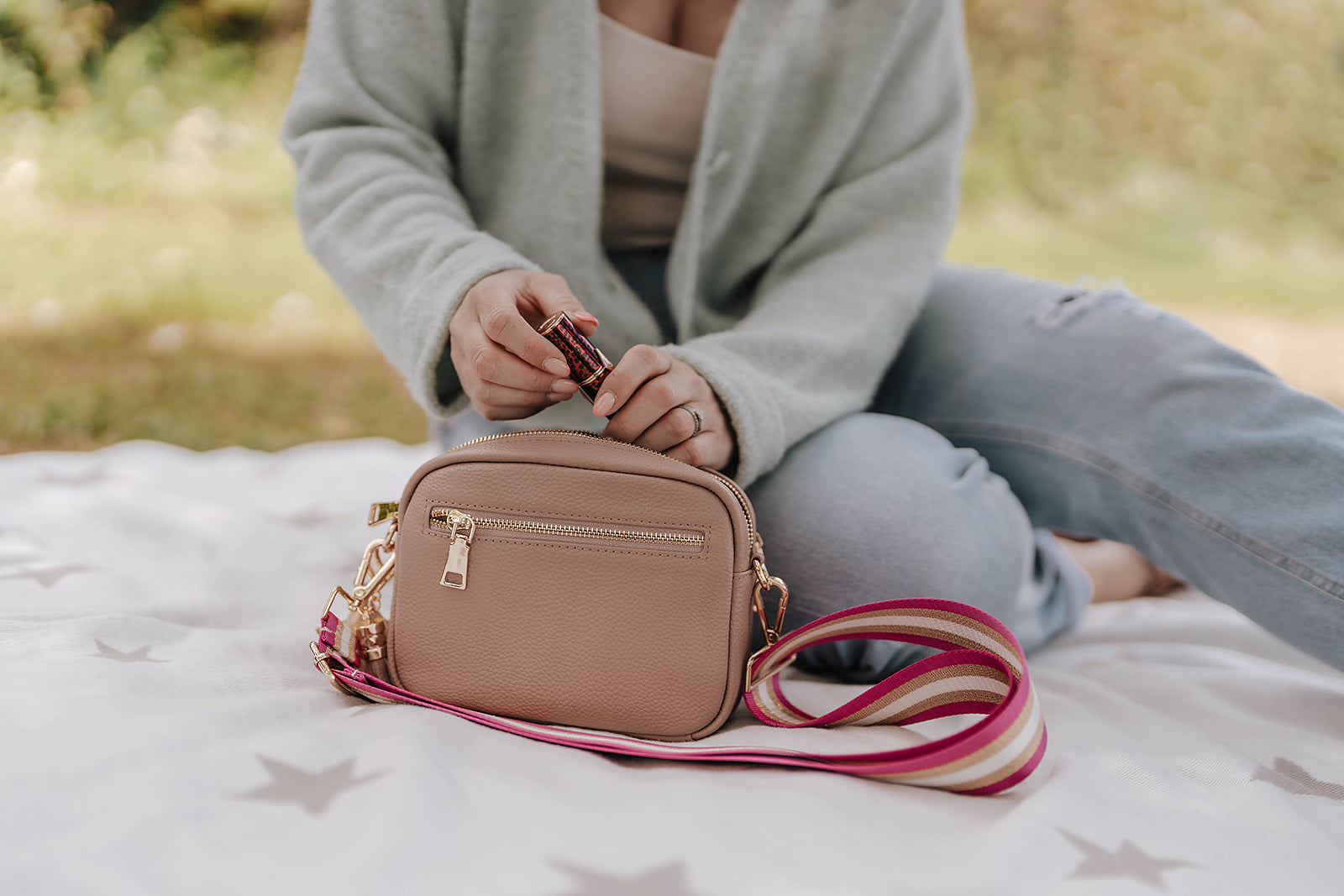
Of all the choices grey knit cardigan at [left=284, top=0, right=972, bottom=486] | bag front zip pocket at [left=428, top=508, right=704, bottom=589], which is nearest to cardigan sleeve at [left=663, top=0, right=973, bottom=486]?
grey knit cardigan at [left=284, top=0, right=972, bottom=486]

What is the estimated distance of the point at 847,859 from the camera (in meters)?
0.48

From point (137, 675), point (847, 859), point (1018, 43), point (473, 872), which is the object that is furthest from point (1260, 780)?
point (1018, 43)

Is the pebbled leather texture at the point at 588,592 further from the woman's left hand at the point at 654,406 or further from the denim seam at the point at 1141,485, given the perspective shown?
the denim seam at the point at 1141,485

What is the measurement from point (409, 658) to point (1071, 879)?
428mm

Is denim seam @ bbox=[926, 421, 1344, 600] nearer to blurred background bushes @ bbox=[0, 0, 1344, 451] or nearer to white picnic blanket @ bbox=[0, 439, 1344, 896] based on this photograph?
white picnic blanket @ bbox=[0, 439, 1344, 896]

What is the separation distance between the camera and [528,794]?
1.68ft

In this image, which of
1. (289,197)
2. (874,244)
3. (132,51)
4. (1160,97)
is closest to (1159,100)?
(1160,97)

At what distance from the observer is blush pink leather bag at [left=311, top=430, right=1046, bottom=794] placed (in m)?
0.59

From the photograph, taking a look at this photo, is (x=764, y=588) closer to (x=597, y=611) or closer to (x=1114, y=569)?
(x=597, y=611)

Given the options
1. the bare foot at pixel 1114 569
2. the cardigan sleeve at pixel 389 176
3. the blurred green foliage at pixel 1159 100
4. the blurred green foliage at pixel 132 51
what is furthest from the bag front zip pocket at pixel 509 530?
the blurred green foliage at pixel 1159 100

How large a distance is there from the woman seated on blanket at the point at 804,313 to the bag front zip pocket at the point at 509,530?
0.07 m

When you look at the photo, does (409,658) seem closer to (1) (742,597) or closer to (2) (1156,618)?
(1) (742,597)

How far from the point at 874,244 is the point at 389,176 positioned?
466mm

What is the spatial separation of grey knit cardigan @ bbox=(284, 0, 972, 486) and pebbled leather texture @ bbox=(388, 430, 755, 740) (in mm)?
151
